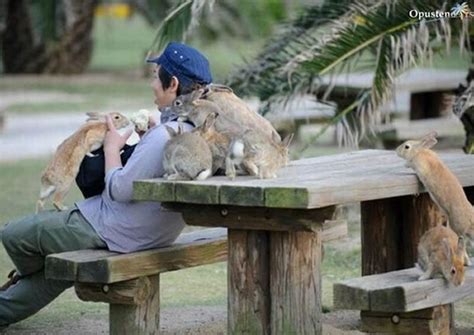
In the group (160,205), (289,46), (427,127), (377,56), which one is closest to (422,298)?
(160,205)

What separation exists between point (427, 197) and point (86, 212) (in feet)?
5.84

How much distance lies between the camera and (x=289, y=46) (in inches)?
423

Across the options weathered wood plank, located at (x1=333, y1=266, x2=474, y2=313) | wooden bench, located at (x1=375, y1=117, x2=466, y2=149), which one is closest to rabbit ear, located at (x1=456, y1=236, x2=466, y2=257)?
weathered wood plank, located at (x1=333, y1=266, x2=474, y2=313)

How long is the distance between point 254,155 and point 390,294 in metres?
0.92

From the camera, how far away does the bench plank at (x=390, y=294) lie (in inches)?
209

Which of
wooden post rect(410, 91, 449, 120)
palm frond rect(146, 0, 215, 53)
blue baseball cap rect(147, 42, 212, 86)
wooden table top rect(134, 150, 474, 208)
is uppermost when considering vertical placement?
wooden post rect(410, 91, 449, 120)

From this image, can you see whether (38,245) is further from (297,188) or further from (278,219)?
(297,188)

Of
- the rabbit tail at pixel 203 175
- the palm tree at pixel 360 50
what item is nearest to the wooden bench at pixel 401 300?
the rabbit tail at pixel 203 175

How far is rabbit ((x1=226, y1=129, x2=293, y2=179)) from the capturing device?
5.76 metres

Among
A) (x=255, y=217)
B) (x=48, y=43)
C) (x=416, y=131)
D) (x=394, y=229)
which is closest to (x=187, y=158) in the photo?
(x=255, y=217)

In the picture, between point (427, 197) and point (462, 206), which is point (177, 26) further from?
point (462, 206)

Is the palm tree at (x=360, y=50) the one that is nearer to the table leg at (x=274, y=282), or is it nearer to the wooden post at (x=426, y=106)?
the table leg at (x=274, y=282)

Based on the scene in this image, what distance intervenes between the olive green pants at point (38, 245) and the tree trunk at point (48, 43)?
16.9 meters

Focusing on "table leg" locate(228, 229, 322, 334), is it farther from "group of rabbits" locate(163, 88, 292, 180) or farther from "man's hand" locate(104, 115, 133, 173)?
"man's hand" locate(104, 115, 133, 173)
